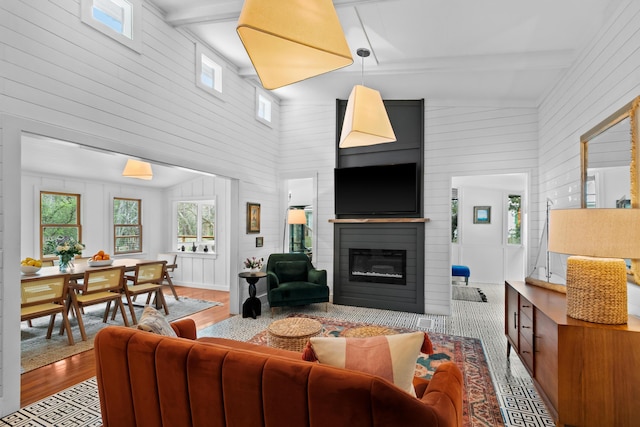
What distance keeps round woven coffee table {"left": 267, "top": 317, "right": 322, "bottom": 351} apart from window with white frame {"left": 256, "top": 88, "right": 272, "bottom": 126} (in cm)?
363

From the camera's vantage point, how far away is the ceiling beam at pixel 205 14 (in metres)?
3.30

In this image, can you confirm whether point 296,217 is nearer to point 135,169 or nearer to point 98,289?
point 135,169

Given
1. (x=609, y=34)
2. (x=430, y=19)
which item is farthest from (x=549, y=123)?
(x=430, y=19)

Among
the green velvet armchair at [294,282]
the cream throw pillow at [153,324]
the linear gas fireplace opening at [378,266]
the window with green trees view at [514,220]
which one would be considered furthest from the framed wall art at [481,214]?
the cream throw pillow at [153,324]

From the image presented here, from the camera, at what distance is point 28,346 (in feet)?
11.9

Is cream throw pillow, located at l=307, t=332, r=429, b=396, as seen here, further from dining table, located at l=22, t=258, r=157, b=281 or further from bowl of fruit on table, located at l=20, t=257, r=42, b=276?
bowl of fruit on table, located at l=20, t=257, r=42, b=276

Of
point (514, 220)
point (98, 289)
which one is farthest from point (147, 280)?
point (514, 220)

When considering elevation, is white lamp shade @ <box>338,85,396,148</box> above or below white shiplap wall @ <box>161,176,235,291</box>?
above

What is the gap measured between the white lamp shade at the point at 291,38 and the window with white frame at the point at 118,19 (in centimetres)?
210

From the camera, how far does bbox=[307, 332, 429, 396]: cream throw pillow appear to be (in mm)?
Result: 1403

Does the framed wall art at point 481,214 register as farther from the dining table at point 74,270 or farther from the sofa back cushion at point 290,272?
the dining table at point 74,270

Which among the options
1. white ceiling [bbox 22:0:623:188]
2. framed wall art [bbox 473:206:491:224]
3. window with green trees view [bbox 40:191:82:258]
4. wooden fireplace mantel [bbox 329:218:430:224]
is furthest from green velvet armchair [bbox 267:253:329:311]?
Answer: framed wall art [bbox 473:206:491:224]

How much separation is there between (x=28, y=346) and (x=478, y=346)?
5.04 metres

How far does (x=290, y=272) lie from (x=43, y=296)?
10.3 feet
